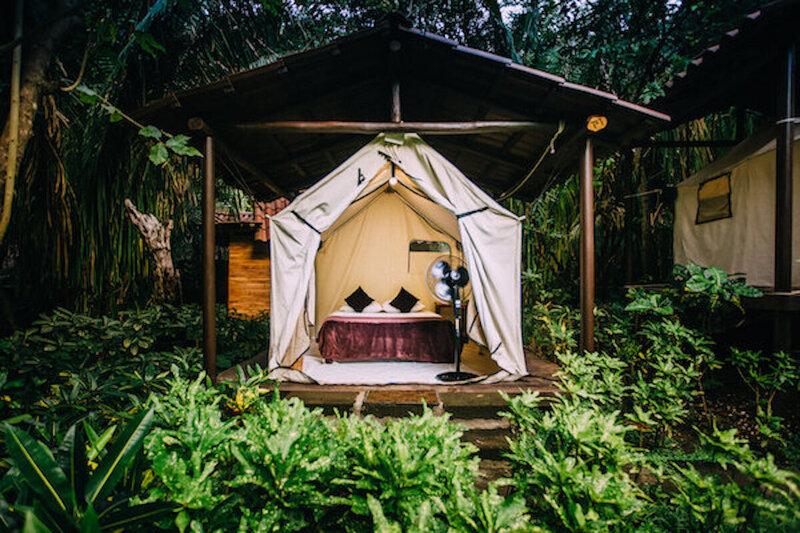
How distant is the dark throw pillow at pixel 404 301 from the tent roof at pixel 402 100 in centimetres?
273

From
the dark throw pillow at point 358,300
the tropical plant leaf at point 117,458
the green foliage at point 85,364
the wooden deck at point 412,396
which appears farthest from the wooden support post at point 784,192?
the dark throw pillow at point 358,300

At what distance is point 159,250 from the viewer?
360cm

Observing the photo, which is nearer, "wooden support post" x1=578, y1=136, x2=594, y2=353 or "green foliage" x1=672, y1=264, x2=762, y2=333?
"green foliage" x1=672, y1=264, x2=762, y2=333

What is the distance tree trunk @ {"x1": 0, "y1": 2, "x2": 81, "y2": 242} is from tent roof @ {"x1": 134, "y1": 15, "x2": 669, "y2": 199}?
3.32ft

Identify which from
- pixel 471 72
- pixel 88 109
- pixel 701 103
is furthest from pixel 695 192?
pixel 88 109

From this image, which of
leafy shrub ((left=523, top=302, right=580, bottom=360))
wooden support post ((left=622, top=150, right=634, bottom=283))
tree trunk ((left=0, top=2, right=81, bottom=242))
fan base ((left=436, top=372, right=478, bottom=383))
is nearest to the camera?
tree trunk ((left=0, top=2, right=81, bottom=242))

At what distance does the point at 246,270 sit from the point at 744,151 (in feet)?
26.4

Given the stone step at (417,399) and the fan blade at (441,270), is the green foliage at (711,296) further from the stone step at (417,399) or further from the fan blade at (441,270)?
the fan blade at (441,270)

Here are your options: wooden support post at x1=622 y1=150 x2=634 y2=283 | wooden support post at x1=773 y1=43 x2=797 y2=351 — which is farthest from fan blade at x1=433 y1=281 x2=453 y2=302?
wooden support post at x1=622 y1=150 x2=634 y2=283

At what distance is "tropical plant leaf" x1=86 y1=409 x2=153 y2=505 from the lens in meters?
1.17

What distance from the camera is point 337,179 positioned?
3609 millimetres

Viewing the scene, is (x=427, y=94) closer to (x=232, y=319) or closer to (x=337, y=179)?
(x=337, y=179)

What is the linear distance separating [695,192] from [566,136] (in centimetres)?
285

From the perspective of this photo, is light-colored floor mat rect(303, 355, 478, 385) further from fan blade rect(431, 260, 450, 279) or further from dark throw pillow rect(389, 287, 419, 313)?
dark throw pillow rect(389, 287, 419, 313)
